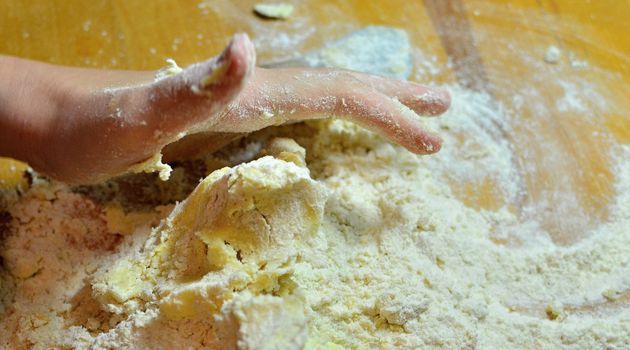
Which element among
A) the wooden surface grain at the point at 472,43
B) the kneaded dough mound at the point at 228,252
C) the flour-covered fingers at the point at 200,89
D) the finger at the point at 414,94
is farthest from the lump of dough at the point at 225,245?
the wooden surface grain at the point at 472,43

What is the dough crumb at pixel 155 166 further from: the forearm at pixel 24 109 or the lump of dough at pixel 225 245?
the forearm at pixel 24 109

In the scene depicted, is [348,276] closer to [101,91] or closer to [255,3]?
[101,91]

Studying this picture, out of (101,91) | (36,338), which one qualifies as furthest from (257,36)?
(36,338)

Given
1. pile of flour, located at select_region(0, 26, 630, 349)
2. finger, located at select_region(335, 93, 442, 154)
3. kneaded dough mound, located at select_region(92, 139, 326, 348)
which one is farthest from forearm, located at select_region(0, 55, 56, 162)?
finger, located at select_region(335, 93, 442, 154)

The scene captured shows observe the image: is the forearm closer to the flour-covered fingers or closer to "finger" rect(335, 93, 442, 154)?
→ the flour-covered fingers

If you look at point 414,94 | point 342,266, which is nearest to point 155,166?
point 342,266

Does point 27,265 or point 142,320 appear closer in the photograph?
point 142,320
